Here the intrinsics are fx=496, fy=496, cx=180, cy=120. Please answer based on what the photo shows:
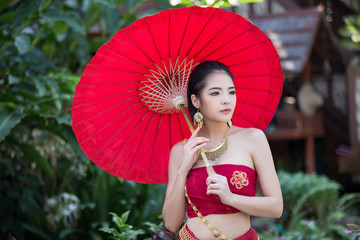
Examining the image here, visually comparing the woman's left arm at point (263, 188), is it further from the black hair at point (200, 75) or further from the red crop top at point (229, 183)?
the black hair at point (200, 75)

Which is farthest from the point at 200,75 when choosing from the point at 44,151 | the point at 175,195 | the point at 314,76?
the point at 314,76

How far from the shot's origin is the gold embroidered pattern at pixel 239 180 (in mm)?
2190

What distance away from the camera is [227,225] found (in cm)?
220

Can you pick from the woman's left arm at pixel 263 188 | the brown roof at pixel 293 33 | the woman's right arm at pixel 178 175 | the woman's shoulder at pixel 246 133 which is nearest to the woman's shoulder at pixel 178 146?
the woman's right arm at pixel 178 175

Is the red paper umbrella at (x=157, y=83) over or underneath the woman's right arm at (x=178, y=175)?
over

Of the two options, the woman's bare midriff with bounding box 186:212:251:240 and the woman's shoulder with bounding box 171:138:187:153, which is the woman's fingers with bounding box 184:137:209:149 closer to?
the woman's shoulder with bounding box 171:138:187:153

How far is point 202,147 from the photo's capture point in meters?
2.24

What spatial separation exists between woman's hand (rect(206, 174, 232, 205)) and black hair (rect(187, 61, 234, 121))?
386 millimetres

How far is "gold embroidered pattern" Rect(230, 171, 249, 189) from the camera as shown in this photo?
86.2 inches

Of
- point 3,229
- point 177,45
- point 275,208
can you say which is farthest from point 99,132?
point 3,229

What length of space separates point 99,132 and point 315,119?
6.74 meters

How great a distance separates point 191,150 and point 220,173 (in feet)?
0.54

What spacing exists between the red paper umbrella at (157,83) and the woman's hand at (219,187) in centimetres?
49

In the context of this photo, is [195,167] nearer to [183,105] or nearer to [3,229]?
[183,105]
